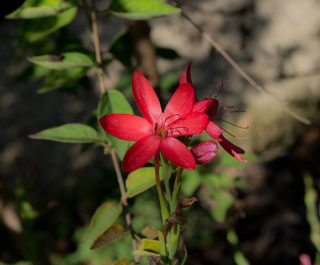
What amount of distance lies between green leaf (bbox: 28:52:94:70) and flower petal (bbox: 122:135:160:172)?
271 millimetres

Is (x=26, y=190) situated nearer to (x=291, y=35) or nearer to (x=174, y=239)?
(x=174, y=239)

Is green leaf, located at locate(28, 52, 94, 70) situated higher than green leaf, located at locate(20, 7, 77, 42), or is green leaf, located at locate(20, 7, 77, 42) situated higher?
green leaf, located at locate(20, 7, 77, 42)

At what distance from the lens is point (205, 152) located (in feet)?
1.80

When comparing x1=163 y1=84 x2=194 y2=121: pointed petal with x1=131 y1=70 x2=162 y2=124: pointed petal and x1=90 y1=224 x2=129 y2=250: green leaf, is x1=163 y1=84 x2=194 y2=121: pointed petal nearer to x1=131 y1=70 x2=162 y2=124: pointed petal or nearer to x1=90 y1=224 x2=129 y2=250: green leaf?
x1=131 y1=70 x2=162 y2=124: pointed petal

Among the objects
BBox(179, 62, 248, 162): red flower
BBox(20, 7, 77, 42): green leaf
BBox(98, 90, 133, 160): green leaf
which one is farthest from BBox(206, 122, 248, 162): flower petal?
BBox(20, 7, 77, 42): green leaf

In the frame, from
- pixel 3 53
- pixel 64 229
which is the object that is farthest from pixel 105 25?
pixel 64 229

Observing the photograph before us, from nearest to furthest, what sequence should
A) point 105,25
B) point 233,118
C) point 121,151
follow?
1. point 121,151
2. point 233,118
3. point 105,25

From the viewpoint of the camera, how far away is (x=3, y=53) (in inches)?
156

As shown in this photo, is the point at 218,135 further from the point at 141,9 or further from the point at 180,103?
the point at 141,9

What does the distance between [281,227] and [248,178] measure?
1.75ft

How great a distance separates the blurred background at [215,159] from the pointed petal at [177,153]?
385 millimetres

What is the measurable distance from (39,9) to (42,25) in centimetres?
12

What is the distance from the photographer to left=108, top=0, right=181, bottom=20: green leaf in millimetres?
675

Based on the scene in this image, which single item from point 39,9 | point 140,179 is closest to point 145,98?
point 140,179
